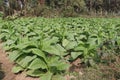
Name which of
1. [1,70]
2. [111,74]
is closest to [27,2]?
[1,70]

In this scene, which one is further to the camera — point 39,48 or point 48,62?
point 39,48

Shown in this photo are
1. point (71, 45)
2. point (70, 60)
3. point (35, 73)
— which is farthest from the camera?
point (71, 45)

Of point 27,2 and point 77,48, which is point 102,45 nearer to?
point 77,48

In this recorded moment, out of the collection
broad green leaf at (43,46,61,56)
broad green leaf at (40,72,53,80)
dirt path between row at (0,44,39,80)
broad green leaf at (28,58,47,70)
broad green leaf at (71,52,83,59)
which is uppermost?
broad green leaf at (43,46,61,56)

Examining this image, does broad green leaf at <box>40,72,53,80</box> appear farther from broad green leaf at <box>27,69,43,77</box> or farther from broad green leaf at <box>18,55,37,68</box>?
broad green leaf at <box>18,55,37,68</box>

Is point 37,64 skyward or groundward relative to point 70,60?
skyward

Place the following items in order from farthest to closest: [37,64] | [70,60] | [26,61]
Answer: [70,60], [26,61], [37,64]

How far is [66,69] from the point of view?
5117 mm

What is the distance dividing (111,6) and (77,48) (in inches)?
1763

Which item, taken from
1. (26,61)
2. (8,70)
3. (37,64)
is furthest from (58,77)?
(8,70)

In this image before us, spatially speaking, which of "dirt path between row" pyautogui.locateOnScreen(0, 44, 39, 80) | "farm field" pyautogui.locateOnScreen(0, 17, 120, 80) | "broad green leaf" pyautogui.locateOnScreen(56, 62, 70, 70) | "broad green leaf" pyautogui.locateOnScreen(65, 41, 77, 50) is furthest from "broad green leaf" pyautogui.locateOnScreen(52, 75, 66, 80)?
"broad green leaf" pyautogui.locateOnScreen(65, 41, 77, 50)

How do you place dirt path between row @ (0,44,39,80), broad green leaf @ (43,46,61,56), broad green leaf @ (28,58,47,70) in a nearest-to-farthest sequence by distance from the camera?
broad green leaf @ (28,58,47,70), broad green leaf @ (43,46,61,56), dirt path between row @ (0,44,39,80)

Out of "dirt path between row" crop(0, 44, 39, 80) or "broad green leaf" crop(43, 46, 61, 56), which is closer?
"broad green leaf" crop(43, 46, 61, 56)

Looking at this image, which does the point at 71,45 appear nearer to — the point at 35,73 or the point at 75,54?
the point at 75,54
